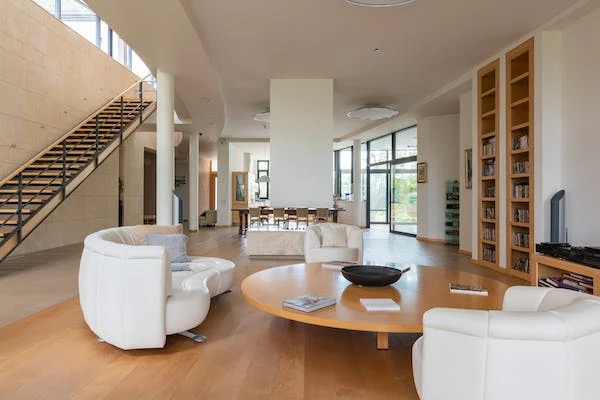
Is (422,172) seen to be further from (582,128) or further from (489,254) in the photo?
(582,128)

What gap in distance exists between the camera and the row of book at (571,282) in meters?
3.67

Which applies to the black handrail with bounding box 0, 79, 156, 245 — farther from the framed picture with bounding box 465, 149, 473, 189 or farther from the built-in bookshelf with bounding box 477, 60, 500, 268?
the framed picture with bounding box 465, 149, 473, 189

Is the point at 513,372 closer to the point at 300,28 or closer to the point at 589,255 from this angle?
the point at 589,255

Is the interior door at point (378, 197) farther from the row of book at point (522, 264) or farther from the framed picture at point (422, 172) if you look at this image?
the row of book at point (522, 264)

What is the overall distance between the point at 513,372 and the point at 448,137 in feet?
29.8

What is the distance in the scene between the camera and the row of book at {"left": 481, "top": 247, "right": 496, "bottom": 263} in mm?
6309

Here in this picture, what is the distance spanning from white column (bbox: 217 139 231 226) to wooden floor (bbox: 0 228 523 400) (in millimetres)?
10224

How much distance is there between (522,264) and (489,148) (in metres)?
1.93

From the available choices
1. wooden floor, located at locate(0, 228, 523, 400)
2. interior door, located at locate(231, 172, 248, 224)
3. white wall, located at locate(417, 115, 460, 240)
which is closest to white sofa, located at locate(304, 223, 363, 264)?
wooden floor, located at locate(0, 228, 523, 400)

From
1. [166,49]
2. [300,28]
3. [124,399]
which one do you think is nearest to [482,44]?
[300,28]

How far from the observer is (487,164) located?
21.3 ft

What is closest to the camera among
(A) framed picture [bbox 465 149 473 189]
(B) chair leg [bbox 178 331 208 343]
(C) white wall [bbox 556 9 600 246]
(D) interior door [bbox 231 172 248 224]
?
(B) chair leg [bbox 178 331 208 343]

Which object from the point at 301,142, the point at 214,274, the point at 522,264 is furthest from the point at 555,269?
the point at 301,142

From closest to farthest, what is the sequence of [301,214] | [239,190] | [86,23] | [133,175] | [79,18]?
[301,214] < [79,18] < [86,23] < [133,175] < [239,190]
